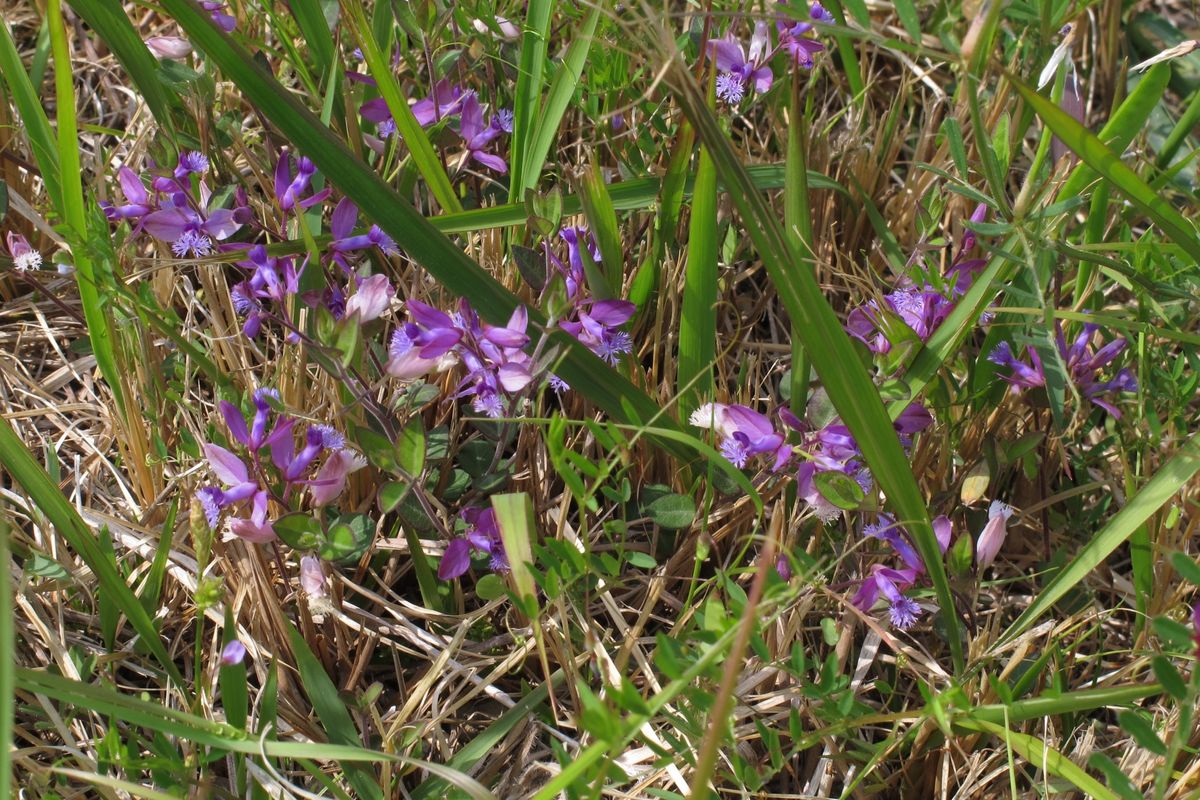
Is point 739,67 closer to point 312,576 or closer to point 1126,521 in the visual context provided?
point 1126,521

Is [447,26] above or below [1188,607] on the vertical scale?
above

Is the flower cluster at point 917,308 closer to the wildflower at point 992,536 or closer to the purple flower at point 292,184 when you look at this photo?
the wildflower at point 992,536

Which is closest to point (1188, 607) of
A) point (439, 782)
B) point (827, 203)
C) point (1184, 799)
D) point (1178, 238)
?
point (1184, 799)

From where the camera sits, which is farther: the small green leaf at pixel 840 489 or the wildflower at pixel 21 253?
the wildflower at pixel 21 253

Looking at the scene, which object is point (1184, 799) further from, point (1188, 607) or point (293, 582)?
point (293, 582)

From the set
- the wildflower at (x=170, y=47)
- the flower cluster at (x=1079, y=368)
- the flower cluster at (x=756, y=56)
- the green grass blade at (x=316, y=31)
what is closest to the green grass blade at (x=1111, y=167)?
the flower cluster at (x=1079, y=368)

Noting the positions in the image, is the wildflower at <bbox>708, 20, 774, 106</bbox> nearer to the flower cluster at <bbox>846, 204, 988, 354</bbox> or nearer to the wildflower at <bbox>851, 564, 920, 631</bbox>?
the flower cluster at <bbox>846, 204, 988, 354</bbox>
